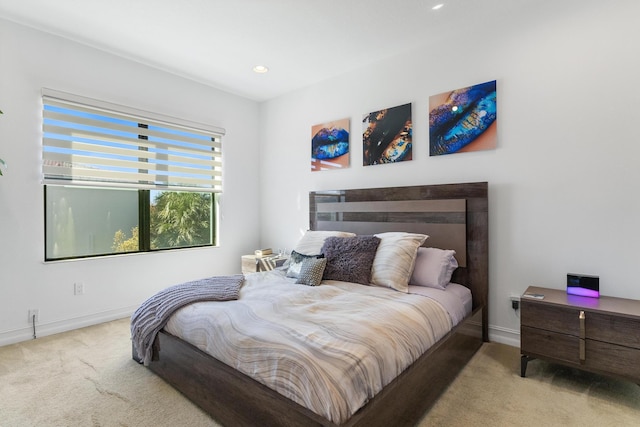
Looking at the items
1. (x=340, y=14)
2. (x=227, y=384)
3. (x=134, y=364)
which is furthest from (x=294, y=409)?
(x=340, y=14)

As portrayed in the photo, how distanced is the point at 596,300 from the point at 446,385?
115 centimetres

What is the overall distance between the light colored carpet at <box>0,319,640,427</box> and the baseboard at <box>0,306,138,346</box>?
0.79ft

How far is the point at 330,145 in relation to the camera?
388cm

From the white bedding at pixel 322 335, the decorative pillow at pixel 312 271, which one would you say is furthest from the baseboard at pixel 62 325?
the decorative pillow at pixel 312 271

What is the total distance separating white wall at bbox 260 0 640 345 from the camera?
2.22m

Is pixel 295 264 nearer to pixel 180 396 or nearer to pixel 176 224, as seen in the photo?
pixel 180 396

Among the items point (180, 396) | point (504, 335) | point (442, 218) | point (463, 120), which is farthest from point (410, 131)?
point (180, 396)

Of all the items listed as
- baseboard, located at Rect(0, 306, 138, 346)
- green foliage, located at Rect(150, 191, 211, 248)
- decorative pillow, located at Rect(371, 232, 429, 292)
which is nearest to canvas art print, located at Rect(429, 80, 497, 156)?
decorative pillow, located at Rect(371, 232, 429, 292)

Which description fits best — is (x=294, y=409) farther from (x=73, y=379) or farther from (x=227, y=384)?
(x=73, y=379)

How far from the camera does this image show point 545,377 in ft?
7.06

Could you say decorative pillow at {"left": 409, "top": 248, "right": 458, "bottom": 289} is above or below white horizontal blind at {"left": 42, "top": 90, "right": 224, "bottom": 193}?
below

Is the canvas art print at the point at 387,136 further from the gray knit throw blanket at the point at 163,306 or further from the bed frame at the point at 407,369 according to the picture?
the gray knit throw blanket at the point at 163,306

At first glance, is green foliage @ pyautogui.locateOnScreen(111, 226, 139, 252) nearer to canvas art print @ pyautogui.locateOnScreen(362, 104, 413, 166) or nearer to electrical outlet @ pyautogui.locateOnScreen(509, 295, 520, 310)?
canvas art print @ pyautogui.locateOnScreen(362, 104, 413, 166)

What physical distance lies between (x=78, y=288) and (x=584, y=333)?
163 inches
